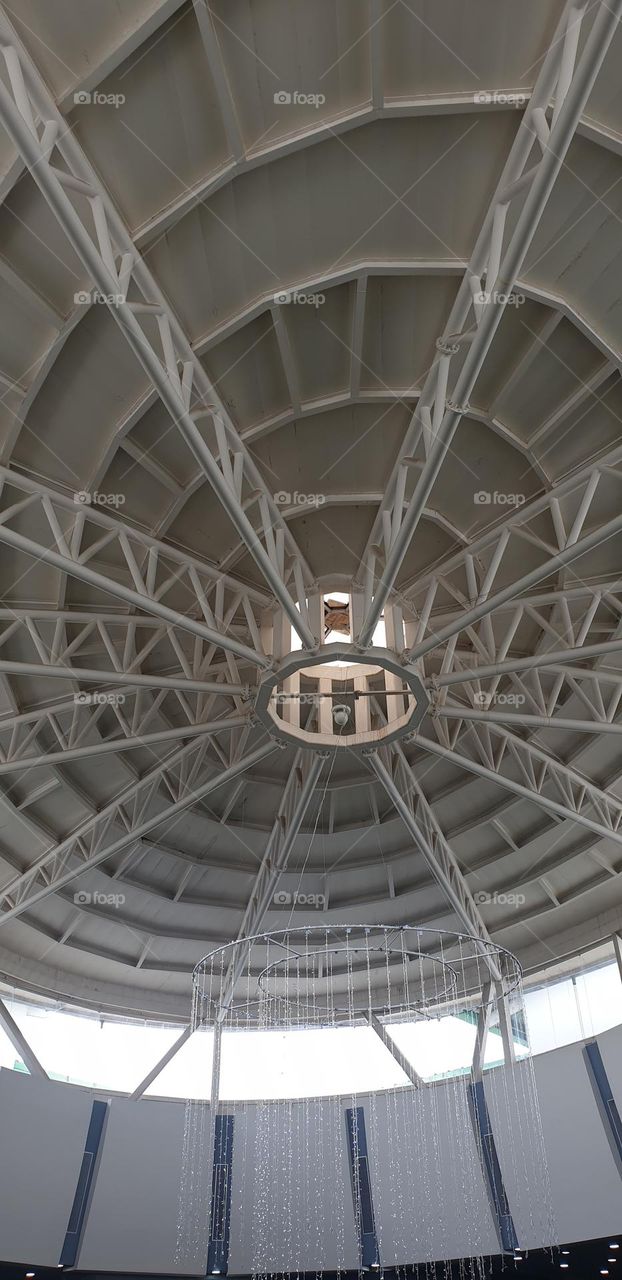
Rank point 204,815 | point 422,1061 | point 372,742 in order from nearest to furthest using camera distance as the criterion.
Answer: point 372,742 → point 204,815 → point 422,1061

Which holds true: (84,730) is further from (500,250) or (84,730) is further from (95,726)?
(500,250)

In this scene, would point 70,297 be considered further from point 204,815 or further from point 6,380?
point 204,815

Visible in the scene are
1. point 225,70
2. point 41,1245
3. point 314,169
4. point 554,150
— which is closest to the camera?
point 554,150

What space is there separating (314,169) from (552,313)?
183 inches

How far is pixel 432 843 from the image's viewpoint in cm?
2441

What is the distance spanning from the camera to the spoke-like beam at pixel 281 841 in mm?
21633

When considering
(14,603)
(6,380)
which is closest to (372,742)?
(14,603)

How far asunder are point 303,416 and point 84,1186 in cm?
2226

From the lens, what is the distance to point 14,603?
66.5 ft
